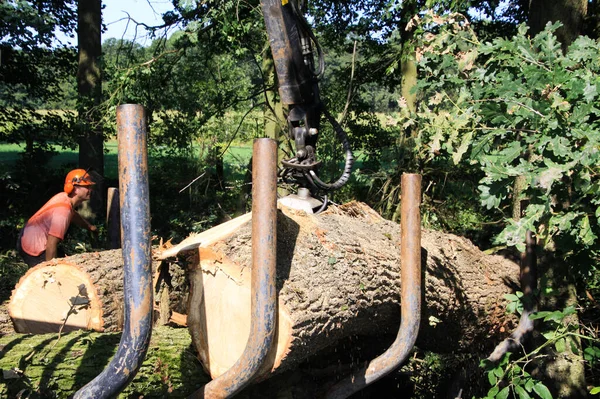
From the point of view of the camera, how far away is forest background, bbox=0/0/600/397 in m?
3.13

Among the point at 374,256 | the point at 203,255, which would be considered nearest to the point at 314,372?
the point at 374,256

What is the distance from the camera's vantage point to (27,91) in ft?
42.2

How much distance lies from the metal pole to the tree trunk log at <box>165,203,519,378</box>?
0.61 feet

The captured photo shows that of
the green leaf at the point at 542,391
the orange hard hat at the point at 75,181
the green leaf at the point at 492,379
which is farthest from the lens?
the orange hard hat at the point at 75,181

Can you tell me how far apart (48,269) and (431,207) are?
5.18 m

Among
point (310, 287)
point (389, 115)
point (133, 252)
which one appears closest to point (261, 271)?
point (310, 287)

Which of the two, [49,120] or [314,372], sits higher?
[49,120]

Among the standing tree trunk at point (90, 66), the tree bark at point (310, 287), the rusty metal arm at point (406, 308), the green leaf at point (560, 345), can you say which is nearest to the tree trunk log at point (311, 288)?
the tree bark at point (310, 287)

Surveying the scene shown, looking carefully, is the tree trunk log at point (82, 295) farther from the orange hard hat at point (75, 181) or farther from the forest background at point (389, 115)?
the orange hard hat at point (75, 181)

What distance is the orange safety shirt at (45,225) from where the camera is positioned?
204 inches

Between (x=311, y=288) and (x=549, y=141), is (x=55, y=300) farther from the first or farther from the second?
(x=549, y=141)

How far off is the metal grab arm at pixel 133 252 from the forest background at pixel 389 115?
1718 millimetres

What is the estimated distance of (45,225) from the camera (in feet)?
17.4

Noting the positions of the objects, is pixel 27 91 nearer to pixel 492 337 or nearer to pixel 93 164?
pixel 93 164
